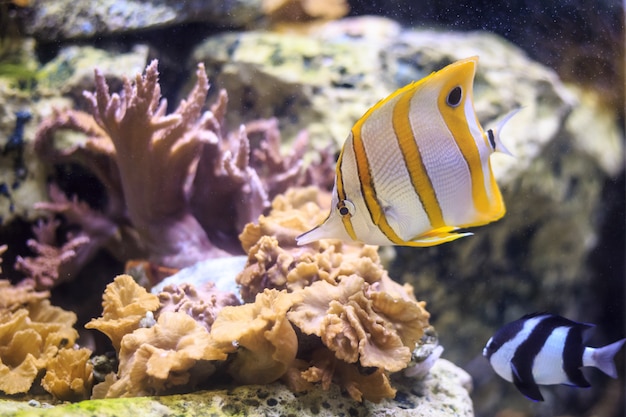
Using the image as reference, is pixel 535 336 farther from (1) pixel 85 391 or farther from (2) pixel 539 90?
(2) pixel 539 90

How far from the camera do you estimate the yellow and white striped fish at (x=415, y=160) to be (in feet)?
4.67

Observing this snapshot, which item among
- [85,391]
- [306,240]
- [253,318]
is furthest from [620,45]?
[85,391]

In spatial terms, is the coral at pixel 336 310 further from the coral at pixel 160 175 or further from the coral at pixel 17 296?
the coral at pixel 17 296

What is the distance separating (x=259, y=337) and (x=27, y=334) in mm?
914

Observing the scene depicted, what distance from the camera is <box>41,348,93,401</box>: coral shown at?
166cm

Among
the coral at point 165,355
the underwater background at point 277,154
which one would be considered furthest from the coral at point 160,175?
the coral at point 165,355

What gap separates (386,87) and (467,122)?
1.77m

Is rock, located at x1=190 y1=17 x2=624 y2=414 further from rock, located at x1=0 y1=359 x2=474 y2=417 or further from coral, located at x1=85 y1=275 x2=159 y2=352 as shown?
coral, located at x1=85 y1=275 x2=159 y2=352

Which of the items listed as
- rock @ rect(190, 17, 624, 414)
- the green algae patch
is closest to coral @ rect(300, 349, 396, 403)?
the green algae patch

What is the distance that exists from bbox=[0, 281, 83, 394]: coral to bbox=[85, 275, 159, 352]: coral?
252 mm

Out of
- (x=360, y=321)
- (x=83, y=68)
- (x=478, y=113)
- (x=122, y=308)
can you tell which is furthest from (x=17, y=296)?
(x=478, y=113)

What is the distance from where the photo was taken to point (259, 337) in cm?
155

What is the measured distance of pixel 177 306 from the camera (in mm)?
1757

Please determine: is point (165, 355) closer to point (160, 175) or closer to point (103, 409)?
point (103, 409)
